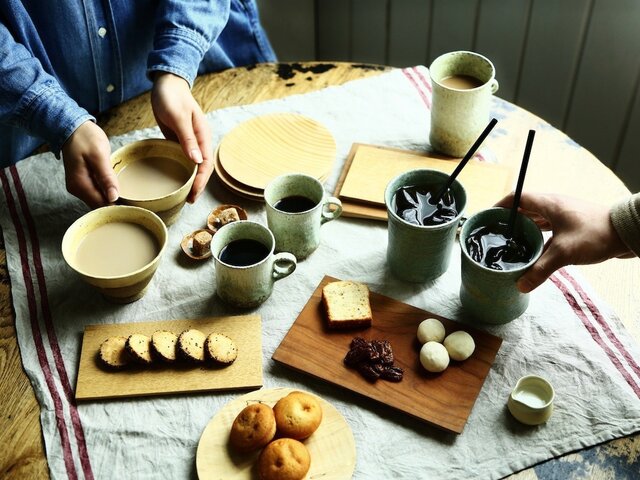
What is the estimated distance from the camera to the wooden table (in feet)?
3.22

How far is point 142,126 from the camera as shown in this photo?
62.5 inches

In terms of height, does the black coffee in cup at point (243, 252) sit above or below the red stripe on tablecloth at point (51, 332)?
above

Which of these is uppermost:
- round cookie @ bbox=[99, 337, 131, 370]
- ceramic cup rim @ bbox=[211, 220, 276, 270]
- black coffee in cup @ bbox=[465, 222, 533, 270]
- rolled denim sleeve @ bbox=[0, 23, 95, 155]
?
rolled denim sleeve @ bbox=[0, 23, 95, 155]

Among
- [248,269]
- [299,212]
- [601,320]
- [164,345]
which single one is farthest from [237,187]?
[601,320]

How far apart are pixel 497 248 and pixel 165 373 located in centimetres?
60

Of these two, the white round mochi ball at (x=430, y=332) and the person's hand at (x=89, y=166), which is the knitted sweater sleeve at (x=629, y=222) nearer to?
the white round mochi ball at (x=430, y=332)

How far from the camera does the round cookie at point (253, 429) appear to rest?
0.96 meters

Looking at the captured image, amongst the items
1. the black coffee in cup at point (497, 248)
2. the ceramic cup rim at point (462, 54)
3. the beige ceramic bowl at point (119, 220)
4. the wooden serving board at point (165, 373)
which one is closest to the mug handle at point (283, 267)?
the wooden serving board at point (165, 373)

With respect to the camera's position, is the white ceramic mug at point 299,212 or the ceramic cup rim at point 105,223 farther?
the white ceramic mug at point 299,212

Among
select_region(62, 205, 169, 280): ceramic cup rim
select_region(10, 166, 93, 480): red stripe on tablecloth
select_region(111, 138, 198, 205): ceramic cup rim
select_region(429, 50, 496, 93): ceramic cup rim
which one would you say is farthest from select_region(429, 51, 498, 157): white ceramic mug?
select_region(10, 166, 93, 480): red stripe on tablecloth

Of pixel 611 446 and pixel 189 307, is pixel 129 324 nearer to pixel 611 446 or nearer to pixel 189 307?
pixel 189 307

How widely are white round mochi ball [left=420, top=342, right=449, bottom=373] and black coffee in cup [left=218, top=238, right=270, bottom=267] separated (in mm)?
332

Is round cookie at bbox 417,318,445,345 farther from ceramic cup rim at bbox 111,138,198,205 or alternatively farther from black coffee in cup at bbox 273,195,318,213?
ceramic cup rim at bbox 111,138,198,205

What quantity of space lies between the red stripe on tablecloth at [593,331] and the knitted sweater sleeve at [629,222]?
158 millimetres
